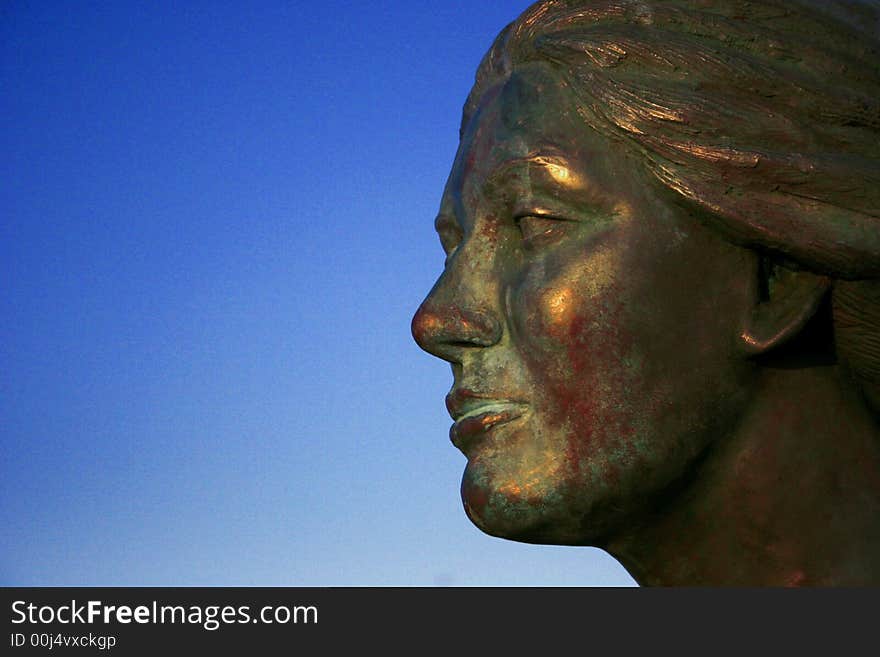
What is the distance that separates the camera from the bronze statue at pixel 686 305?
16.0 feet

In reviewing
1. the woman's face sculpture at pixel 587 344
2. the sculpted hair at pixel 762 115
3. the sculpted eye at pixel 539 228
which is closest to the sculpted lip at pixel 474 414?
the woman's face sculpture at pixel 587 344

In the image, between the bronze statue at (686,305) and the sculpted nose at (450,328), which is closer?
the bronze statue at (686,305)

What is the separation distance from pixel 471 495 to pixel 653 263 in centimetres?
101

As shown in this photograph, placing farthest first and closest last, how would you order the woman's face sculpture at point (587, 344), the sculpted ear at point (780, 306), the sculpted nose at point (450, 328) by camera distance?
the sculpted nose at point (450, 328), the sculpted ear at point (780, 306), the woman's face sculpture at point (587, 344)

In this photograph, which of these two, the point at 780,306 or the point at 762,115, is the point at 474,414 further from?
the point at 762,115

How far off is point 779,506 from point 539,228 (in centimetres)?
127

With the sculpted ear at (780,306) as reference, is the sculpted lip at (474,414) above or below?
below

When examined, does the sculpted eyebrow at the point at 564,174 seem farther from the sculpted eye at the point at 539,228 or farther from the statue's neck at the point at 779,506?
the statue's neck at the point at 779,506

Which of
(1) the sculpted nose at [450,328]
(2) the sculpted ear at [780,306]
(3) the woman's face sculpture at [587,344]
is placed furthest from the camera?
(1) the sculpted nose at [450,328]

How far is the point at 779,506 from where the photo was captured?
500 centimetres

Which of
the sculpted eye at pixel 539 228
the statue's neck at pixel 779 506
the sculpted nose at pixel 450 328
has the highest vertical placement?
the sculpted eye at pixel 539 228

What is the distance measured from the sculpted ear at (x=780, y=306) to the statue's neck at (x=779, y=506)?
0.16 m

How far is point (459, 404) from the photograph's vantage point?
16.8 feet

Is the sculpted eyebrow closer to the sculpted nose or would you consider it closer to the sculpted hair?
the sculpted hair
